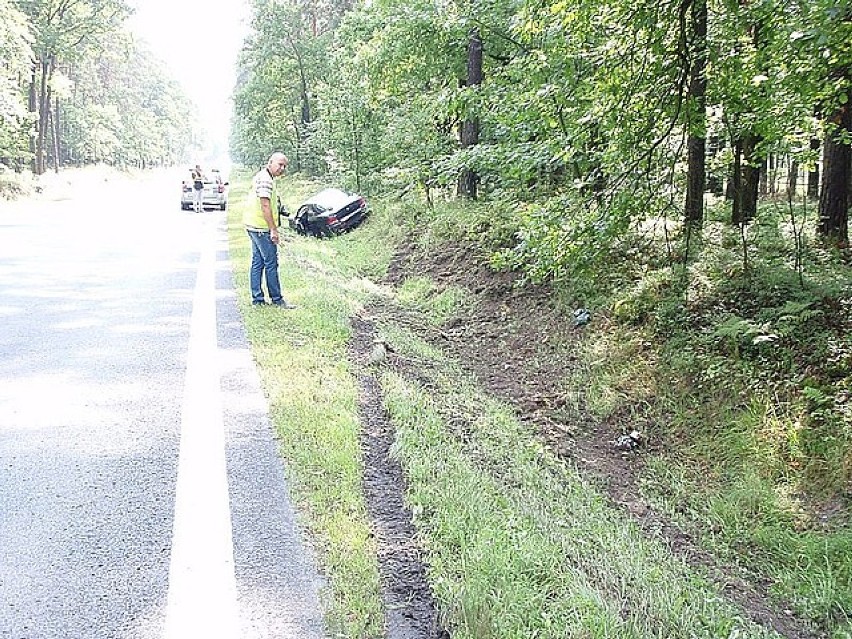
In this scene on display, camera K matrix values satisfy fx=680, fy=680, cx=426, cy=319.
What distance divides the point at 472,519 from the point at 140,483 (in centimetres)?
189

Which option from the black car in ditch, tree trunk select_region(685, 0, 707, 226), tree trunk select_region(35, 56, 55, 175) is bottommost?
the black car in ditch

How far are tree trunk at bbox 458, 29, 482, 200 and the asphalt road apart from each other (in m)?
7.20

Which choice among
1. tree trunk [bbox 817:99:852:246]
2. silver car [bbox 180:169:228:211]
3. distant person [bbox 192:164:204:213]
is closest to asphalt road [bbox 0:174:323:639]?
tree trunk [bbox 817:99:852:246]

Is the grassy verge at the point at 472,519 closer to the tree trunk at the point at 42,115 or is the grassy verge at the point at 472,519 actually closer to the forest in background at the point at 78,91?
the forest in background at the point at 78,91

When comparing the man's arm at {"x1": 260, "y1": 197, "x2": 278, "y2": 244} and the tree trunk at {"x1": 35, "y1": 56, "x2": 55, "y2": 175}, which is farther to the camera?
the tree trunk at {"x1": 35, "y1": 56, "x2": 55, "y2": 175}

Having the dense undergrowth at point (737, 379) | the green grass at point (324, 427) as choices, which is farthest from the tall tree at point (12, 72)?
the dense undergrowth at point (737, 379)

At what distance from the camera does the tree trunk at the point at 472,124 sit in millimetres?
13141

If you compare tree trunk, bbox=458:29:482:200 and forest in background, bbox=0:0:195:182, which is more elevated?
forest in background, bbox=0:0:195:182

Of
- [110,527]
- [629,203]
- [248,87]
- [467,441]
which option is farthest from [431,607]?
[248,87]

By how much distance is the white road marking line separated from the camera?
106 inches

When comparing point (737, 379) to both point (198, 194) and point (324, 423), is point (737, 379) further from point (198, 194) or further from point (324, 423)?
point (198, 194)

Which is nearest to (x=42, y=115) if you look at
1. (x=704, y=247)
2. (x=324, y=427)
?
(x=704, y=247)

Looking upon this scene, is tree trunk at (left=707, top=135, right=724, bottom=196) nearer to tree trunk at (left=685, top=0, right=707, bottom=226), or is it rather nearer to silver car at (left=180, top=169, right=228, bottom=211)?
tree trunk at (left=685, top=0, right=707, bottom=226)

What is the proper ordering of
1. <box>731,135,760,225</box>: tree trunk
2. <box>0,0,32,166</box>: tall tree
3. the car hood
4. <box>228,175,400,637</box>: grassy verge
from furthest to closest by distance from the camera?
1. <box>0,0,32,166</box>: tall tree
2. the car hood
3. <box>731,135,760,225</box>: tree trunk
4. <box>228,175,400,637</box>: grassy verge
